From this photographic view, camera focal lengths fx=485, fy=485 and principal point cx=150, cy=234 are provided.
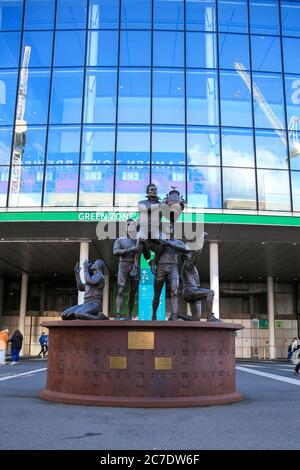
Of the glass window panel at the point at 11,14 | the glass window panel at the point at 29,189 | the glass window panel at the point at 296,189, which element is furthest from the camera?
the glass window panel at the point at 11,14

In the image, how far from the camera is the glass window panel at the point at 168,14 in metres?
27.2

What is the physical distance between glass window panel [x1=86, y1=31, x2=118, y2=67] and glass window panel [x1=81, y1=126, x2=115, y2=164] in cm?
385

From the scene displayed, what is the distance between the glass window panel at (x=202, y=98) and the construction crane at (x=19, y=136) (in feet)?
29.0

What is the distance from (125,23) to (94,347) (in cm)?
2298

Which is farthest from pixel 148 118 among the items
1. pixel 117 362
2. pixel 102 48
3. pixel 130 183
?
pixel 117 362

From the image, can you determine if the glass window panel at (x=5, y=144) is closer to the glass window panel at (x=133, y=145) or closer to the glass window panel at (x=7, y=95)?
the glass window panel at (x=7, y=95)

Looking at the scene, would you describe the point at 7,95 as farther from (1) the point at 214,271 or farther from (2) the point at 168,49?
(1) the point at 214,271

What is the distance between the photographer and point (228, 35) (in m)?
27.0

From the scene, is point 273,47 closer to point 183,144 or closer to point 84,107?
point 183,144

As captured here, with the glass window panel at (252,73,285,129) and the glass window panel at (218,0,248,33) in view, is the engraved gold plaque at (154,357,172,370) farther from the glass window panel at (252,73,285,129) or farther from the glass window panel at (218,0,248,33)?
the glass window panel at (218,0,248,33)

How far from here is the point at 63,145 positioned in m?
25.5

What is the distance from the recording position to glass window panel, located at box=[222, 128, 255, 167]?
25.3 meters

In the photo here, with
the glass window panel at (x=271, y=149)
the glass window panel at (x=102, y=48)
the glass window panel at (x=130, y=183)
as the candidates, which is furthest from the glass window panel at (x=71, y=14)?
the glass window panel at (x=271, y=149)
